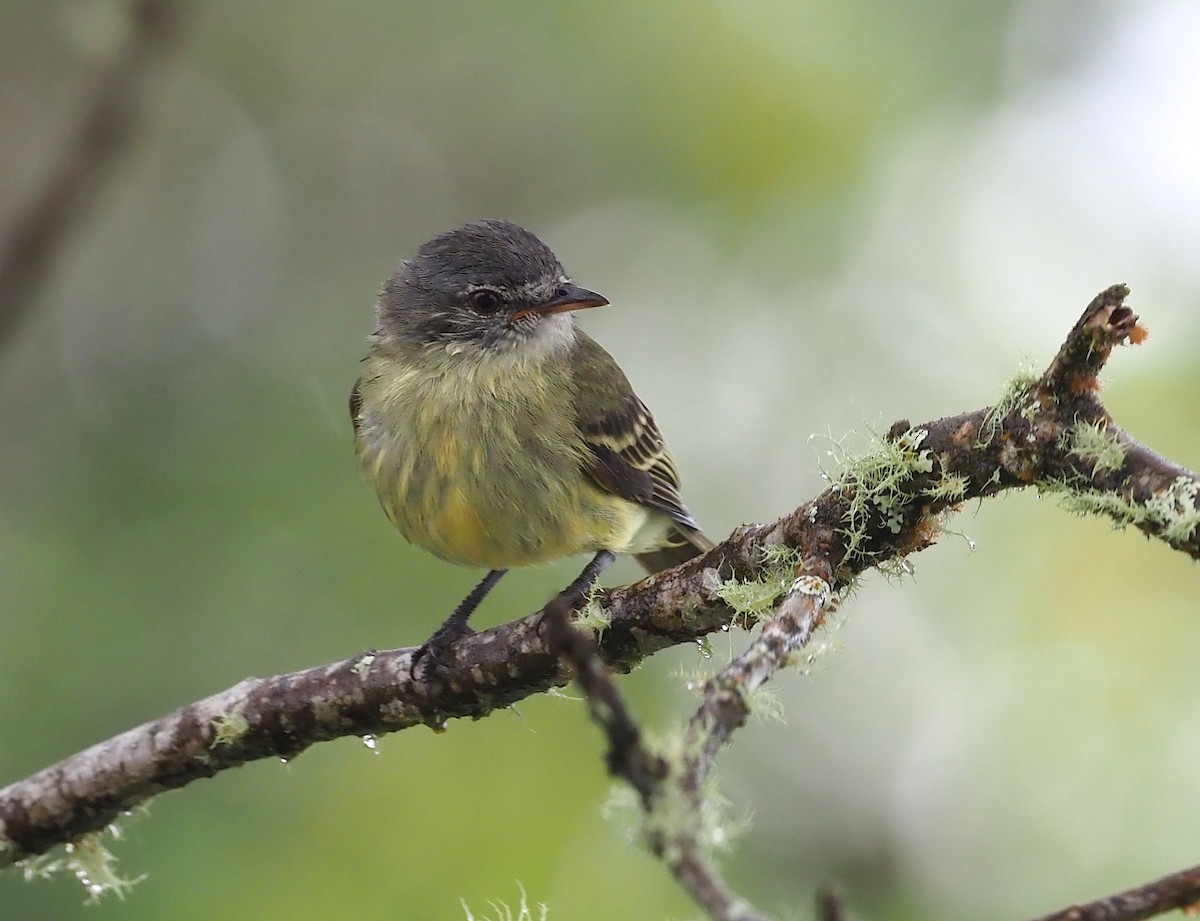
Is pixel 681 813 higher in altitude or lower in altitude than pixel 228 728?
lower

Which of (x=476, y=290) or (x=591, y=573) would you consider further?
(x=476, y=290)

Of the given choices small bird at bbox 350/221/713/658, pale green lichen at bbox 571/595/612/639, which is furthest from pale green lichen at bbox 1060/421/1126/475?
small bird at bbox 350/221/713/658

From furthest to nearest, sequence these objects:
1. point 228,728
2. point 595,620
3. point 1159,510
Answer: point 228,728 < point 595,620 < point 1159,510

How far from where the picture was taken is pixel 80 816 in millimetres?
4023

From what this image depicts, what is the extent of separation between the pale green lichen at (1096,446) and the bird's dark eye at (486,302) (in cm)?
291

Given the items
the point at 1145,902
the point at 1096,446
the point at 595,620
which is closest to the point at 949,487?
the point at 1096,446

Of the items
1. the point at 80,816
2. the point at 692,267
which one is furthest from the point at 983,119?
the point at 80,816

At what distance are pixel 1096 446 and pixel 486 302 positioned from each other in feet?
9.93

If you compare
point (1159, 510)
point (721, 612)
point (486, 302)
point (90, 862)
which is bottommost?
point (1159, 510)

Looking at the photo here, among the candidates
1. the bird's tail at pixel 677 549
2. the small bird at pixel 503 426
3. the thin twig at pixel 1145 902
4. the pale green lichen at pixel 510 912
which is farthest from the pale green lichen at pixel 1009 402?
the bird's tail at pixel 677 549

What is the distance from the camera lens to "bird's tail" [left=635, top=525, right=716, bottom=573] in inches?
209

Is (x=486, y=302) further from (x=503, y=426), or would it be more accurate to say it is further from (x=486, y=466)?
(x=486, y=466)

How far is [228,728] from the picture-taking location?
393 centimetres

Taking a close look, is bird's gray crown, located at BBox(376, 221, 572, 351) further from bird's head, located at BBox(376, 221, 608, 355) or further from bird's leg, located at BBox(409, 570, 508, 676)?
bird's leg, located at BBox(409, 570, 508, 676)
